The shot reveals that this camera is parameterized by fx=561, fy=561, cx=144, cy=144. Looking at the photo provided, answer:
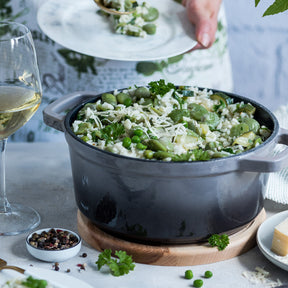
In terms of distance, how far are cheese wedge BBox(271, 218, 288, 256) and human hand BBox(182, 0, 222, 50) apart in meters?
0.73

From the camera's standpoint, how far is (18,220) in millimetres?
1345

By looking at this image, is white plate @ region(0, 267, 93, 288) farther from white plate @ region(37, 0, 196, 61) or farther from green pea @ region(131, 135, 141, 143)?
white plate @ region(37, 0, 196, 61)

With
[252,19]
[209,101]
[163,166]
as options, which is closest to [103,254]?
[163,166]

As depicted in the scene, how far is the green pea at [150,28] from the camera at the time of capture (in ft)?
5.71

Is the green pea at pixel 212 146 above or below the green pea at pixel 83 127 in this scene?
above

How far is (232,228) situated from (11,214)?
0.54 metres

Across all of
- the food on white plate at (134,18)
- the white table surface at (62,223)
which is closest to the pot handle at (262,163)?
the white table surface at (62,223)

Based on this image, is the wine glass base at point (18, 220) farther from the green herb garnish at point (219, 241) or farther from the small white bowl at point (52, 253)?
the green herb garnish at point (219, 241)

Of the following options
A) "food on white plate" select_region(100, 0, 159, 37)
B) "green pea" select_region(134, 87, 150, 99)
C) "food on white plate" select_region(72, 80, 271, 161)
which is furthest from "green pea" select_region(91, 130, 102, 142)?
"food on white plate" select_region(100, 0, 159, 37)

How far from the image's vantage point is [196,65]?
2.12 m

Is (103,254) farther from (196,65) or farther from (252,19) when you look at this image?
(252,19)

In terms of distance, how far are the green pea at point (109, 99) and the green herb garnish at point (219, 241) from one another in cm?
42

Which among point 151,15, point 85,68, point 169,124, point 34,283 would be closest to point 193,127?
point 169,124

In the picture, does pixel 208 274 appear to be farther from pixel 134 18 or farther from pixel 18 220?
pixel 134 18
